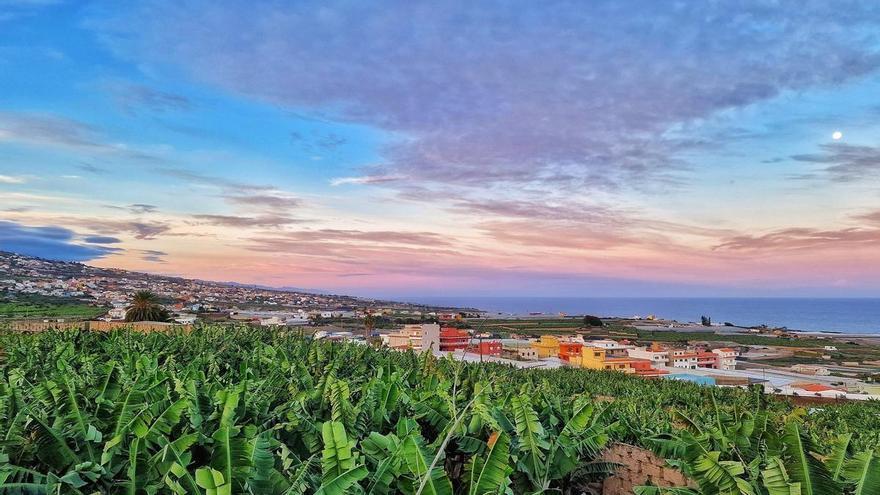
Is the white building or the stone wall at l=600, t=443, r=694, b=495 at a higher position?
the stone wall at l=600, t=443, r=694, b=495

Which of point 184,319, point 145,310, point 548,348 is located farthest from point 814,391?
point 145,310

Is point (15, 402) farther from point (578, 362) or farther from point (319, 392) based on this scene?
point (578, 362)

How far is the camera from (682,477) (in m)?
3.56

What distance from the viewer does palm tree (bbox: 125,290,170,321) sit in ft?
86.6

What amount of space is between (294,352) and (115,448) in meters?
6.63

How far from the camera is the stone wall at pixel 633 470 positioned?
3689mm

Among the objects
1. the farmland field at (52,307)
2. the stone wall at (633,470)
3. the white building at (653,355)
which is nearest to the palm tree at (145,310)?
the farmland field at (52,307)

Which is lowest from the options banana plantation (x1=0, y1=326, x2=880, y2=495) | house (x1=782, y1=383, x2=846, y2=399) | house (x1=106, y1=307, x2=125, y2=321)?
house (x1=782, y1=383, x2=846, y2=399)

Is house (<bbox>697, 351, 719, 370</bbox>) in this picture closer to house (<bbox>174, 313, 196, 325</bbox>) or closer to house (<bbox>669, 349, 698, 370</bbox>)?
house (<bbox>669, 349, 698, 370</bbox>)

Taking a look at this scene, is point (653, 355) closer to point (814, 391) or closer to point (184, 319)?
point (814, 391)

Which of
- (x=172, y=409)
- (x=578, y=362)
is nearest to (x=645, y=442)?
(x=172, y=409)

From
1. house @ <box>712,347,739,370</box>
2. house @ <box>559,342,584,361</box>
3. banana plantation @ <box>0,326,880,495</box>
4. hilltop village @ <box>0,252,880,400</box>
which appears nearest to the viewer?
banana plantation @ <box>0,326,880,495</box>

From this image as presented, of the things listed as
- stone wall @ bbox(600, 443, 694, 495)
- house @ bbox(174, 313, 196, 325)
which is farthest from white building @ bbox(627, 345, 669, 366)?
stone wall @ bbox(600, 443, 694, 495)

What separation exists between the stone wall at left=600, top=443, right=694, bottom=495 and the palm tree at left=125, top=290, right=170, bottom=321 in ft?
89.4
